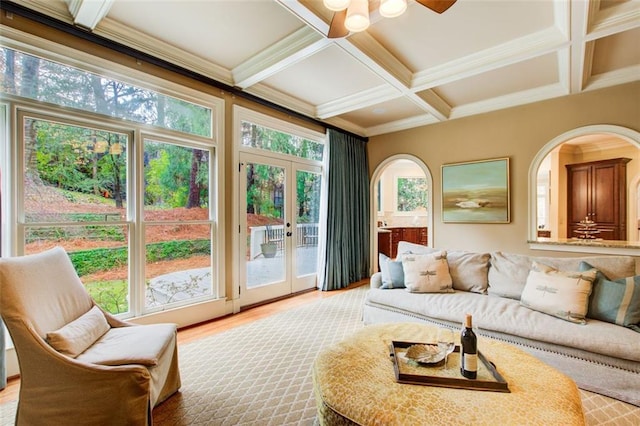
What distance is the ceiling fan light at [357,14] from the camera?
1.73 metres

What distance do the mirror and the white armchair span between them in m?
7.26

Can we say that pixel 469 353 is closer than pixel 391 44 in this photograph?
Yes

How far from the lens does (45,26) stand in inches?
91.2

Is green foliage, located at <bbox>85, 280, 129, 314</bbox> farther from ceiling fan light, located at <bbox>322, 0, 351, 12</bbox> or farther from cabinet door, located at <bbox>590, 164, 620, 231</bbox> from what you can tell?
cabinet door, located at <bbox>590, 164, 620, 231</bbox>

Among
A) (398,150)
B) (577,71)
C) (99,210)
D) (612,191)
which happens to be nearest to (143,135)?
(99,210)

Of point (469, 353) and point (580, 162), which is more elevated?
point (580, 162)

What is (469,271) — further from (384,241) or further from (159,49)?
(159,49)

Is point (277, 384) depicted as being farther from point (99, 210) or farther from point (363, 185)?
point (363, 185)

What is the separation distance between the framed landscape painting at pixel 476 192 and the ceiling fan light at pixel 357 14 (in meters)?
3.44

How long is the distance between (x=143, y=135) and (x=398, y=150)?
4.08 m

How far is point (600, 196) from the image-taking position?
6.02 meters

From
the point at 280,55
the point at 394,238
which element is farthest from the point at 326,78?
the point at 394,238

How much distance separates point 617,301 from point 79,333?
11.7 ft

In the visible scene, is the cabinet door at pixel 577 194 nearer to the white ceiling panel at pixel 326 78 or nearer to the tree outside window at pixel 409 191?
the tree outside window at pixel 409 191
